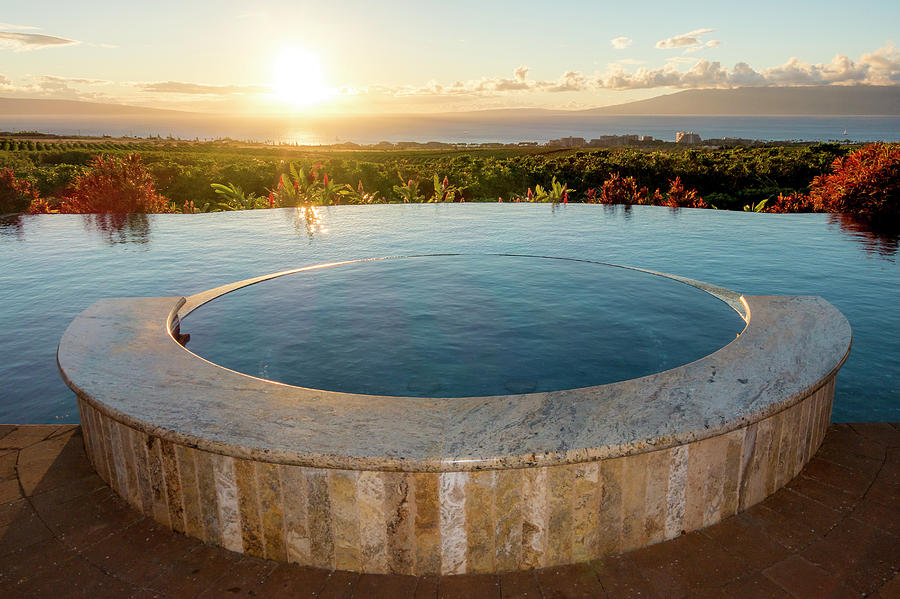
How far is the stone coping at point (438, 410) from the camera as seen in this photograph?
282 cm

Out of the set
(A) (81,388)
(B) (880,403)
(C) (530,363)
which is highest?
(A) (81,388)

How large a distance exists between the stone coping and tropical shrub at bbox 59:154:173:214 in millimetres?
13481

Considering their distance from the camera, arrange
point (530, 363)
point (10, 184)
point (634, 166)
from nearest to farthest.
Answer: point (530, 363) → point (10, 184) → point (634, 166)

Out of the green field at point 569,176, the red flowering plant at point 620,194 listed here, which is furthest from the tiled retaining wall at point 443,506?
the green field at point 569,176

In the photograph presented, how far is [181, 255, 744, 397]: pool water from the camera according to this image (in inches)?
179

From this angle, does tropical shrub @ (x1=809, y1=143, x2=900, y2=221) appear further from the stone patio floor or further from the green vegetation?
the stone patio floor

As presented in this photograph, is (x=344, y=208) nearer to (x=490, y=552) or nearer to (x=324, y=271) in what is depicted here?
(x=324, y=271)

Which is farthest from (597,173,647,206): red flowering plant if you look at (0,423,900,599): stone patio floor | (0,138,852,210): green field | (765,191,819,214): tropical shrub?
(0,138,852,210): green field

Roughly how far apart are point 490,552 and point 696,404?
140 centimetres

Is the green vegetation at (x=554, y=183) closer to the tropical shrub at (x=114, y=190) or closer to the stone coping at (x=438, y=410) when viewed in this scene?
the tropical shrub at (x=114, y=190)

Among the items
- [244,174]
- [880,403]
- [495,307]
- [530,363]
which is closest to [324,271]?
[495,307]

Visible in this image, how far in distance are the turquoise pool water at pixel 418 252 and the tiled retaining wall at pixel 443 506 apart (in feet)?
8.34

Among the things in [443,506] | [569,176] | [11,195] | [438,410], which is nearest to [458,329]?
[438,410]

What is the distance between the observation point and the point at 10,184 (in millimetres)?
16203
